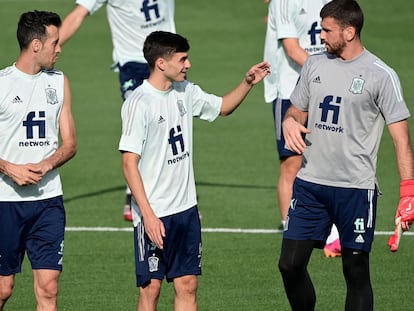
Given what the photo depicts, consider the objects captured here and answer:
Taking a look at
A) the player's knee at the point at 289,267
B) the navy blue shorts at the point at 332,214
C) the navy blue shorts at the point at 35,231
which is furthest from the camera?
the player's knee at the point at 289,267

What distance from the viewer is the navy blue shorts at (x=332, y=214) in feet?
29.7

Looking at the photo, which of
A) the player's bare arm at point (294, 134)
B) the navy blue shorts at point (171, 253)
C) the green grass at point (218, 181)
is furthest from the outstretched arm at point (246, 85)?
the green grass at point (218, 181)

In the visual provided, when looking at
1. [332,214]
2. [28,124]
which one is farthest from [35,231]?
[332,214]

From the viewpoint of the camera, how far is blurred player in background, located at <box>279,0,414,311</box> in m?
8.81

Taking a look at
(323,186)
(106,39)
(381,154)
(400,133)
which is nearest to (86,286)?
(323,186)

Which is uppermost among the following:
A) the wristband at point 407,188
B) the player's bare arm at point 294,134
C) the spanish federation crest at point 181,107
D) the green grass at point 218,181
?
the spanish federation crest at point 181,107

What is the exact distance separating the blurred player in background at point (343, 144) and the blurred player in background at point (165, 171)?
0.78 m

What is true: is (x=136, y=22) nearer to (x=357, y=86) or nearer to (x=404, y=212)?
(x=357, y=86)

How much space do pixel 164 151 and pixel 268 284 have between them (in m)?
2.72

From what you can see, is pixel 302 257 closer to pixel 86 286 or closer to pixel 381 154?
pixel 86 286

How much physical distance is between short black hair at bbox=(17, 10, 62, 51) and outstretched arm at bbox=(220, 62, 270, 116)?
4.79 ft

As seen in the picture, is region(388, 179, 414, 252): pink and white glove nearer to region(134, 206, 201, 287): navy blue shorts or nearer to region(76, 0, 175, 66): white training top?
region(134, 206, 201, 287): navy blue shorts

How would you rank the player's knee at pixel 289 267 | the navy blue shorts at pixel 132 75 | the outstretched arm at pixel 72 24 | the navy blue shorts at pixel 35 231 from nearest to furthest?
the navy blue shorts at pixel 35 231, the player's knee at pixel 289 267, the outstretched arm at pixel 72 24, the navy blue shorts at pixel 132 75

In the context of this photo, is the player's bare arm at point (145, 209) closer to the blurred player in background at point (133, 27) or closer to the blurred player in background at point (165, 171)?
the blurred player in background at point (165, 171)
